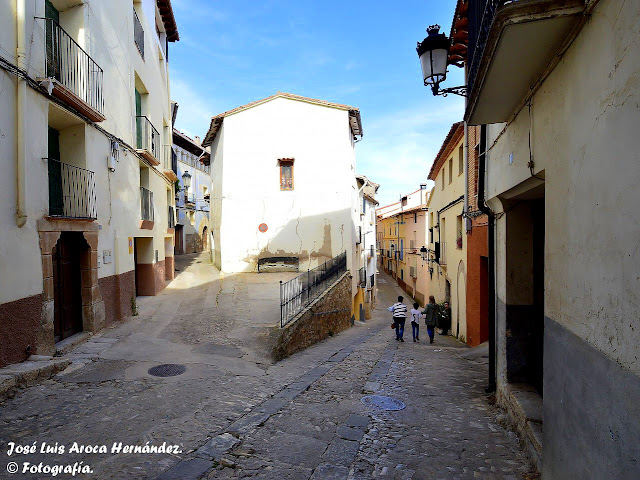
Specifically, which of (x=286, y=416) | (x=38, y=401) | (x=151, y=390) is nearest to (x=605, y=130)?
(x=286, y=416)

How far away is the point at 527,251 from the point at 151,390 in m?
5.48

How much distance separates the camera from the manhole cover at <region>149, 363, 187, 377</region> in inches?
259

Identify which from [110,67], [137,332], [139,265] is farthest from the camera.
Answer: [139,265]

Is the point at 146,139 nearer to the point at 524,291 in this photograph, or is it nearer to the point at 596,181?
the point at 524,291

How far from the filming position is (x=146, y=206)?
41.7 feet

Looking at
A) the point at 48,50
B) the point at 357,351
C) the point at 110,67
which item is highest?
the point at 110,67

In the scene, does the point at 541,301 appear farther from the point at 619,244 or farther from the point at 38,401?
the point at 38,401

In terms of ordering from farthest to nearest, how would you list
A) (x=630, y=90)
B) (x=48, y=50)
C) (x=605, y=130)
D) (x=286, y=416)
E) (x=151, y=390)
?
(x=48, y=50), (x=151, y=390), (x=286, y=416), (x=605, y=130), (x=630, y=90)

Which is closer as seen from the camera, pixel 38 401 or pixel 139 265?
pixel 38 401

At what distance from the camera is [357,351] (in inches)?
382

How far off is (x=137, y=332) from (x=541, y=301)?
8133mm

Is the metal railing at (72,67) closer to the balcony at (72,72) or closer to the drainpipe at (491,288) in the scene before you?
the balcony at (72,72)

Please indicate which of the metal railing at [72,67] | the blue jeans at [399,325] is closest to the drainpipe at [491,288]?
the blue jeans at [399,325]

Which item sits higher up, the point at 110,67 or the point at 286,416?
the point at 110,67
